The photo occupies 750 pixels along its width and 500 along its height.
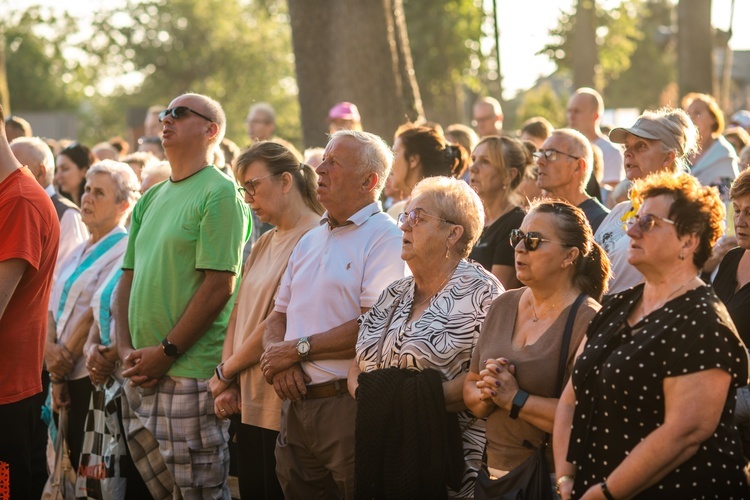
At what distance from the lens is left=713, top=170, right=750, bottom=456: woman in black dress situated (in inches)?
189

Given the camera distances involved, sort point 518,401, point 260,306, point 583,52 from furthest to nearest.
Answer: point 583,52, point 260,306, point 518,401

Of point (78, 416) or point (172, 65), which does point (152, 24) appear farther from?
point (78, 416)

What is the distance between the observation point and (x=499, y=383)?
4277 mm

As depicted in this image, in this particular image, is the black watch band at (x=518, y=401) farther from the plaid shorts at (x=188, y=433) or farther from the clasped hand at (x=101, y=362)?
the clasped hand at (x=101, y=362)

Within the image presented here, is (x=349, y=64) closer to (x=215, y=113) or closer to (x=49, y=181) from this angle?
(x=49, y=181)

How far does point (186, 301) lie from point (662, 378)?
9.98 ft

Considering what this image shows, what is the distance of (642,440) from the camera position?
3.75 m

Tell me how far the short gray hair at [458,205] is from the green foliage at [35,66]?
161 feet

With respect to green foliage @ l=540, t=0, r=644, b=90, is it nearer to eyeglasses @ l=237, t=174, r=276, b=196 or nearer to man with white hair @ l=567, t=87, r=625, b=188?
man with white hair @ l=567, t=87, r=625, b=188

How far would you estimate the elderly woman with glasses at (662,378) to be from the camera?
3658mm

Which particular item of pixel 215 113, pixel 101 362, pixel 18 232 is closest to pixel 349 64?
pixel 215 113

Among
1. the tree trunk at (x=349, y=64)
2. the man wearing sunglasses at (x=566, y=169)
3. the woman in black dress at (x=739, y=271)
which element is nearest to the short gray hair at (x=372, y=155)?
the man wearing sunglasses at (x=566, y=169)

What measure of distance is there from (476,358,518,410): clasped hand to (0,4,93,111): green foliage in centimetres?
5000

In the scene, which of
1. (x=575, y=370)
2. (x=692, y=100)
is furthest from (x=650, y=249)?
(x=692, y=100)
